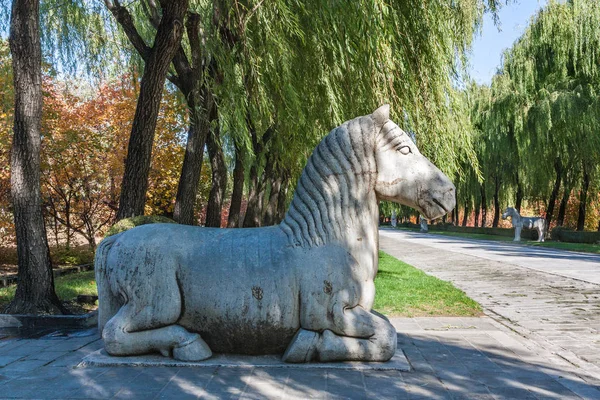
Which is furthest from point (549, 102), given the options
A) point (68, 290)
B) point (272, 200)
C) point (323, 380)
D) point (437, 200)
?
point (323, 380)

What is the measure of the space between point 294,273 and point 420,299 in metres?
4.43

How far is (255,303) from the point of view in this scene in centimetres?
415

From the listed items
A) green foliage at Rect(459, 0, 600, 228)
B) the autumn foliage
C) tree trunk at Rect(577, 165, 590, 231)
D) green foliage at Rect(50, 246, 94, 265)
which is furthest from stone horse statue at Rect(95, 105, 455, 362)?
tree trunk at Rect(577, 165, 590, 231)

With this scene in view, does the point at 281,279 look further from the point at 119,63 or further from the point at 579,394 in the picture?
the point at 119,63

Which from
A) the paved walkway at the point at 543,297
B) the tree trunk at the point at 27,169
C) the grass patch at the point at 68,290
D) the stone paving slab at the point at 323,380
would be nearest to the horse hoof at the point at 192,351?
the stone paving slab at the point at 323,380

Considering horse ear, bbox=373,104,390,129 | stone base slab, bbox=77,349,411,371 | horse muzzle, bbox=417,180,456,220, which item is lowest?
stone base slab, bbox=77,349,411,371

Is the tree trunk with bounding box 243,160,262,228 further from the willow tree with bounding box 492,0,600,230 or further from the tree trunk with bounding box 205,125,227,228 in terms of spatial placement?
the willow tree with bounding box 492,0,600,230

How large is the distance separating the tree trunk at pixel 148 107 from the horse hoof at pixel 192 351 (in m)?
3.25

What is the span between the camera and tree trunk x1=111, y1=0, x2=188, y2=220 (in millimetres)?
6934

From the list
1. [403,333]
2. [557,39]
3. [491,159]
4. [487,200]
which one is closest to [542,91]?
[557,39]

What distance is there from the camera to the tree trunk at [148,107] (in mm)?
6934

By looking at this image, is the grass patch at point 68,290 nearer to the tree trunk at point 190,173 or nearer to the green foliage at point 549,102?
the tree trunk at point 190,173

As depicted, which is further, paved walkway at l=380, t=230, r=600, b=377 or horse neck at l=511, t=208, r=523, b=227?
horse neck at l=511, t=208, r=523, b=227

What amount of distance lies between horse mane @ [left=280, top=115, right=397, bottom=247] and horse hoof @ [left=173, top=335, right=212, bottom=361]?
1095 millimetres
